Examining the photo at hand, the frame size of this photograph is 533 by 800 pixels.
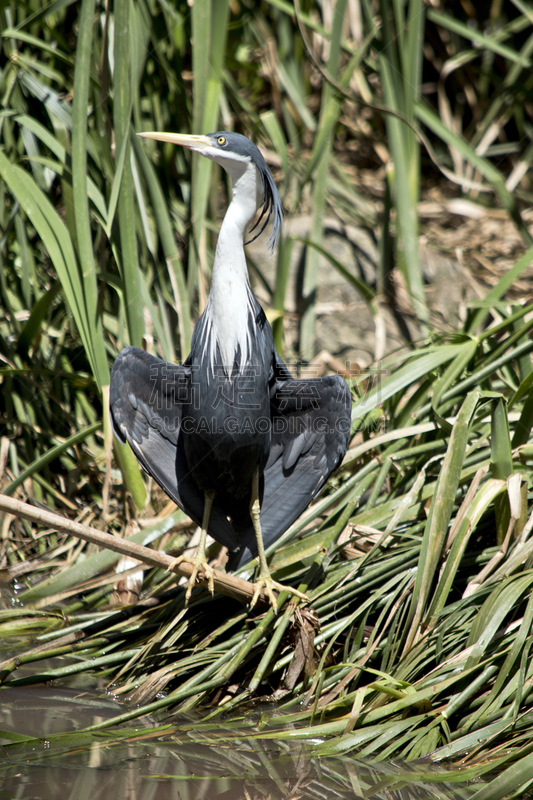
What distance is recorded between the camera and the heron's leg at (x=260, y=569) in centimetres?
246

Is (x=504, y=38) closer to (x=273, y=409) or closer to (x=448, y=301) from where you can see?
(x=448, y=301)

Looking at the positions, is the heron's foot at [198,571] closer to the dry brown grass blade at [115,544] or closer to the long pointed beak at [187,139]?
the dry brown grass blade at [115,544]

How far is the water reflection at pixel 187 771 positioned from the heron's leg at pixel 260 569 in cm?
50

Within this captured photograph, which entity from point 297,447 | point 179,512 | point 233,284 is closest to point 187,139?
point 233,284

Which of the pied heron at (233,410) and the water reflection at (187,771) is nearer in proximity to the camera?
the water reflection at (187,771)

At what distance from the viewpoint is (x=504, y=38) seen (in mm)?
5742

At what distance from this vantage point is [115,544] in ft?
6.79

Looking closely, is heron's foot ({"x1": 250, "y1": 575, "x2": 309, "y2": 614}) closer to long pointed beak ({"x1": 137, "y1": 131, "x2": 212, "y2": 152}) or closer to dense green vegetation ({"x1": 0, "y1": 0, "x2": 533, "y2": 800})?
dense green vegetation ({"x1": 0, "y1": 0, "x2": 533, "y2": 800})

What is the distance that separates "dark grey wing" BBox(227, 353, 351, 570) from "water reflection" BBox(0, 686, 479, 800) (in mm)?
751

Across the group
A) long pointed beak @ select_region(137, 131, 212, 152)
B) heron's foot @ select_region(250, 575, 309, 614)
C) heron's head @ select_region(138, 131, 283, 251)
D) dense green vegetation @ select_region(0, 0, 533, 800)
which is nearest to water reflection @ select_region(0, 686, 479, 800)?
dense green vegetation @ select_region(0, 0, 533, 800)

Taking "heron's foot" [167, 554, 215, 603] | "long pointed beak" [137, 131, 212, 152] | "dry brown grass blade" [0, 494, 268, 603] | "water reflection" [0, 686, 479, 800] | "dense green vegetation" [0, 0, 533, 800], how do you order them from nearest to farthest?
"water reflection" [0, 686, 479, 800]
"dry brown grass blade" [0, 494, 268, 603]
"dense green vegetation" [0, 0, 533, 800]
"heron's foot" [167, 554, 215, 603]
"long pointed beak" [137, 131, 212, 152]

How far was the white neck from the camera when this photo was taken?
8.54 ft

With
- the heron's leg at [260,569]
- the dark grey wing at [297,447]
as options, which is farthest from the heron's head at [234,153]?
the heron's leg at [260,569]

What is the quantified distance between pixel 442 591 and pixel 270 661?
2.23ft
